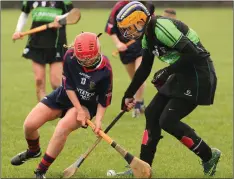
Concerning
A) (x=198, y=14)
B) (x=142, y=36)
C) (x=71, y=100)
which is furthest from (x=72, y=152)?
(x=198, y=14)

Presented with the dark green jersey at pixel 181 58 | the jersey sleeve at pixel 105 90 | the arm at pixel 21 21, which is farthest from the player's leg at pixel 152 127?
the arm at pixel 21 21

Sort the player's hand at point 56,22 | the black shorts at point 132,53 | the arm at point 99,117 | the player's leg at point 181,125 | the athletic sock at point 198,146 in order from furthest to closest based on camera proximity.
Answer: the black shorts at point 132,53, the player's hand at point 56,22, the athletic sock at point 198,146, the player's leg at point 181,125, the arm at point 99,117

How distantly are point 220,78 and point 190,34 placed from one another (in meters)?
8.34

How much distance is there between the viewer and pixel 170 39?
19.9ft

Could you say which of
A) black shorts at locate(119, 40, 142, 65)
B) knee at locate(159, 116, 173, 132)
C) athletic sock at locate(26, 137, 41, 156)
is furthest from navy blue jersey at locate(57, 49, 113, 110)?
black shorts at locate(119, 40, 142, 65)

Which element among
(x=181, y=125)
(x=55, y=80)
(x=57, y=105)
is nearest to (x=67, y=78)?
(x=57, y=105)

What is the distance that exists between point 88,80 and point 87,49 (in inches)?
15.2

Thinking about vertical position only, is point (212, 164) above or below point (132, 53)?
above

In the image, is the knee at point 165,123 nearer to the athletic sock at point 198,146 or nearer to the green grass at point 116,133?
the athletic sock at point 198,146

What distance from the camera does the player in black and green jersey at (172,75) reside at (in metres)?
6.08

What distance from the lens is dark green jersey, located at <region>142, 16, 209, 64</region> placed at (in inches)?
239

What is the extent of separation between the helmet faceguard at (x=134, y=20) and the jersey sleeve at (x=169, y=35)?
134mm

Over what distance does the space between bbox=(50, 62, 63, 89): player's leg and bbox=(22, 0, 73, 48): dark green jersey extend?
291 millimetres

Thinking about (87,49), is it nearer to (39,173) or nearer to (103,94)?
(103,94)
